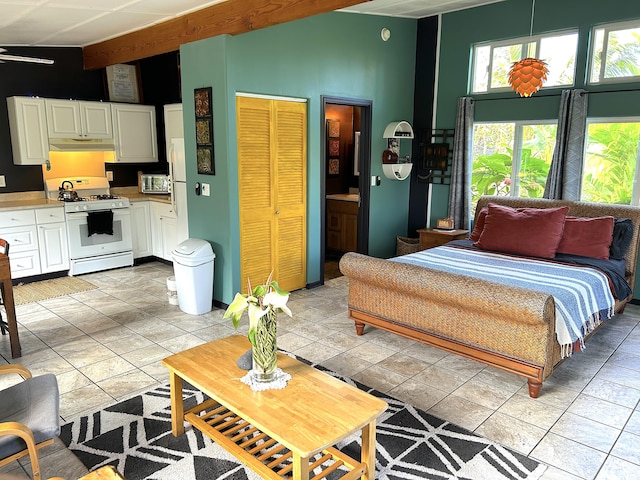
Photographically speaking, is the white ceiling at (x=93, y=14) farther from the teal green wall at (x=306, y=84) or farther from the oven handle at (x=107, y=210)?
the oven handle at (x=107, y=210)

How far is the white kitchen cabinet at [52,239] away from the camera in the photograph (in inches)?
220

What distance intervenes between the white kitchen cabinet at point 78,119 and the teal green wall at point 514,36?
4252 mm

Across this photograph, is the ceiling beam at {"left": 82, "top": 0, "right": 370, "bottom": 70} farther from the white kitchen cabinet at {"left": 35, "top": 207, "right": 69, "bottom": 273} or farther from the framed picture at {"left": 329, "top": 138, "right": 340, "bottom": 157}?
the framed picture at {"left": 329, "top": 138, "right": 340, "bottom": 157}

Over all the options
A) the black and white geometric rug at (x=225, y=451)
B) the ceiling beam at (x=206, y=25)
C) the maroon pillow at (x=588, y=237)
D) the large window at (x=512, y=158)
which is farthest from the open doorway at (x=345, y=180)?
the black and white geometric rug at (x=225, y=451)

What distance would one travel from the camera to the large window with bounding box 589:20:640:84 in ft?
15.9

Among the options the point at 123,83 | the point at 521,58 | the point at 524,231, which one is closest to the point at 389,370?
the point at 524,231

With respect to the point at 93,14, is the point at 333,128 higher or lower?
lower

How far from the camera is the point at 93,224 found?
5.93 meters

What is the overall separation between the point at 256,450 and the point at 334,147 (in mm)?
5472

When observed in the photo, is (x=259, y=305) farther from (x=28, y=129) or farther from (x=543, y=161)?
(x=28, y=129)

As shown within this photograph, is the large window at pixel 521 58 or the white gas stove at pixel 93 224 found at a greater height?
the large window at pixel 521 58

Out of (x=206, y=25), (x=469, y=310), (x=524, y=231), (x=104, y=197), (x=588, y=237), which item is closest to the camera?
(x=469, y=310)

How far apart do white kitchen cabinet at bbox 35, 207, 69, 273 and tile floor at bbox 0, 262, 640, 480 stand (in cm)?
77

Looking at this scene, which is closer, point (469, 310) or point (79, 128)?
point (469, 310)
